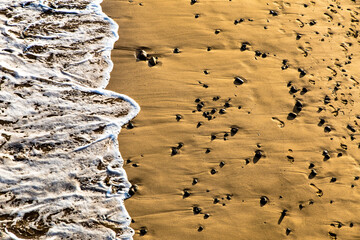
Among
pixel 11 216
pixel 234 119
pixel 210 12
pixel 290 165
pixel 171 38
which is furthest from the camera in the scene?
pixel 210 12

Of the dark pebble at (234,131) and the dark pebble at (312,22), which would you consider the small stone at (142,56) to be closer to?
the dark pebble at (234,131)

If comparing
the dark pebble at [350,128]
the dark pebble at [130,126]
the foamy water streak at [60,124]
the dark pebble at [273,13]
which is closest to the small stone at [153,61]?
the foamy water streak at [60,124]

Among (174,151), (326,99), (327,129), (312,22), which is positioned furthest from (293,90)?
(174,151)

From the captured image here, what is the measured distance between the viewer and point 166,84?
237 inches

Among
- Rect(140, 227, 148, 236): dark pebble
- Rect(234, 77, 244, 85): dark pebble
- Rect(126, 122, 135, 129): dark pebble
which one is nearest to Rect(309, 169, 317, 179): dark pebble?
Rect(234, 77, 244, 85): dark pebble

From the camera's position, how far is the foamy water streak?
4641mm

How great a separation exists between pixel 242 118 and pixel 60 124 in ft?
9.84

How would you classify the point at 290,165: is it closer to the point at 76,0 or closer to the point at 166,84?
the point at 166,84

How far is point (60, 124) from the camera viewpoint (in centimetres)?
552

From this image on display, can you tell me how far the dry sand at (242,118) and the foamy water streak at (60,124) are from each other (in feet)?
0.92

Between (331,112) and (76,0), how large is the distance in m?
5.71

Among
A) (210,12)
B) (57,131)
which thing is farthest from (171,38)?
(57,131)

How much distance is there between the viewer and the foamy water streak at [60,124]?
15.2 ft

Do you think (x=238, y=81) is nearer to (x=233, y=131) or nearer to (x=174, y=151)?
(x=233, y=131)
